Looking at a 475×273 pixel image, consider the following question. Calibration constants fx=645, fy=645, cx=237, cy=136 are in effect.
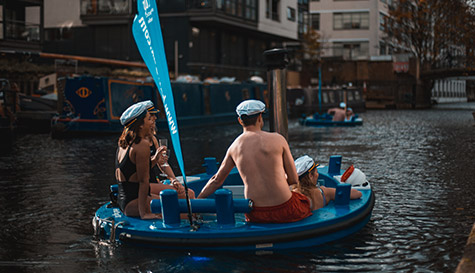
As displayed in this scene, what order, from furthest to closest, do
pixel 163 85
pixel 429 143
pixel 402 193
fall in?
pixel 429 143
pixel 402 193
pixel 163 85

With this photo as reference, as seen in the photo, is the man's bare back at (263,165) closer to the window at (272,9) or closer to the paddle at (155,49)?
the paddle at (155,49)

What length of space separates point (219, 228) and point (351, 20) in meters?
71.3

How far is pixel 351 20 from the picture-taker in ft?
245

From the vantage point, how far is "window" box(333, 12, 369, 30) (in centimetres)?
7425

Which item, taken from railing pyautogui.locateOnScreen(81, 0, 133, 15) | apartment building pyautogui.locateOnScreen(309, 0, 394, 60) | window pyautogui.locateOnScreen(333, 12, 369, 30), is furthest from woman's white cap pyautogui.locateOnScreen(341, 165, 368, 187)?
window pyautogui.locateOnScreen(333, 12, 369, 30)

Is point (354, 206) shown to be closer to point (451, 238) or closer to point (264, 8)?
point (451, 238)

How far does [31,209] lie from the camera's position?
29.5 ft

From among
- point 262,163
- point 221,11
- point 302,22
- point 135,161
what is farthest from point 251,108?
point 302,22

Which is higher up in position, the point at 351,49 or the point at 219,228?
the point at 351,49

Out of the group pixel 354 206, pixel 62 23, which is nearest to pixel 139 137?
pixel 354 206

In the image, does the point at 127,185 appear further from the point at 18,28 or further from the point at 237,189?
the point at 18,28

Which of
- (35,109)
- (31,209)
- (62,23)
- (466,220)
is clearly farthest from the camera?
(62,23)

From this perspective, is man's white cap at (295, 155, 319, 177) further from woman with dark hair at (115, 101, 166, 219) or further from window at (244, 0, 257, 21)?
window at (244, 0, 257, 21)

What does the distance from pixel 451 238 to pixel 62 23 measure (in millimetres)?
44210
